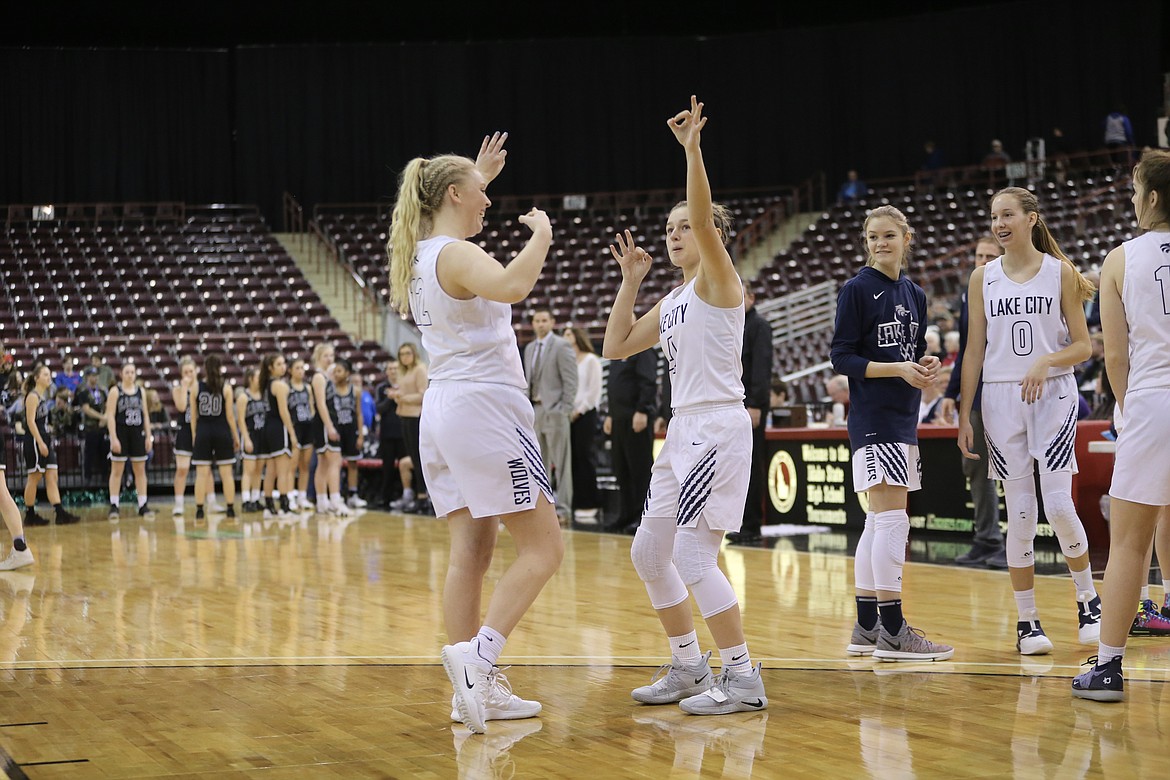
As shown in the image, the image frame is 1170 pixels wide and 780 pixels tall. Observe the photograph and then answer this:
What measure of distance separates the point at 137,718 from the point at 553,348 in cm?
674

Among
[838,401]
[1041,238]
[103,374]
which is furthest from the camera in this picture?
[103,374]

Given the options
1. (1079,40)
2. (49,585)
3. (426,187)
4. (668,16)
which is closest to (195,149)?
(668,16)

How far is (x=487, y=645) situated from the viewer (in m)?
3.51

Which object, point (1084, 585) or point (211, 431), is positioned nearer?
point (1084, 585)

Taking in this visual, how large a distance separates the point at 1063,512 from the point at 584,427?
6.52 m

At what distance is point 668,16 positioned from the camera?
2580 cm

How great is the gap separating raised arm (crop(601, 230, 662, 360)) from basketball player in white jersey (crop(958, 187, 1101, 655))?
4.59 ft

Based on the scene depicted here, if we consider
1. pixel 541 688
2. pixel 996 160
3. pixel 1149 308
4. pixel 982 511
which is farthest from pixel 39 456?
pixel 996 160

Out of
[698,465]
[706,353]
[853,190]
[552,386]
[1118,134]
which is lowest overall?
[698,465]

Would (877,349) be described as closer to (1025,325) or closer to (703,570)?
(1025,325)

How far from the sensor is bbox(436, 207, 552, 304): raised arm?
334cm

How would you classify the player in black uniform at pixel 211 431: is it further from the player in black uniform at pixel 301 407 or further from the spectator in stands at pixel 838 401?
the spectator in stands at pixel 838 401

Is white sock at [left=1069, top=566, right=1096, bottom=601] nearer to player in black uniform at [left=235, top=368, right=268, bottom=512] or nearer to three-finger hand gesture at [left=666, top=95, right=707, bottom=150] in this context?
three-finger hand gesture at [left=666, top=95, right=707, bottom=150]

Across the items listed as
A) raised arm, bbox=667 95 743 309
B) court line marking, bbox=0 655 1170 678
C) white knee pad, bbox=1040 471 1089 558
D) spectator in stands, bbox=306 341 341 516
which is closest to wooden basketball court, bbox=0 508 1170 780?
court line marking, bbox=0 655 1170 678
